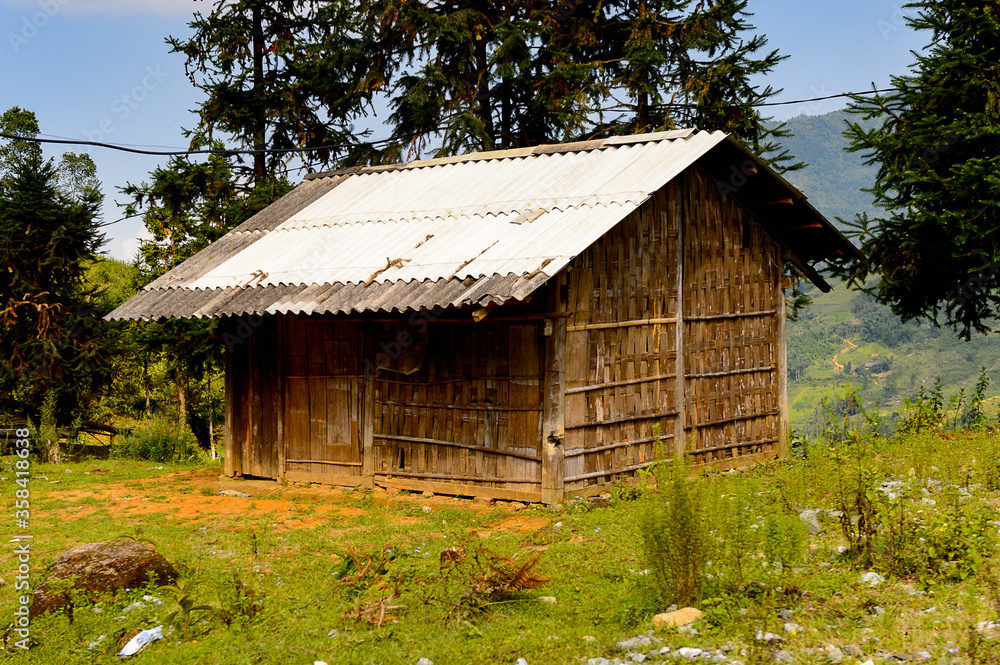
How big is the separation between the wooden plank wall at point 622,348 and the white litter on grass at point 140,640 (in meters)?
4.95

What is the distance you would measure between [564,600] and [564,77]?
15346mm

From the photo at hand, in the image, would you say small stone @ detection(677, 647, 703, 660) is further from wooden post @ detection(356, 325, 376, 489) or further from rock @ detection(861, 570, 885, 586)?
wooden post @ detection(356, 325, 376, 489)

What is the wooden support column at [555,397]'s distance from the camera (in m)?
9.45

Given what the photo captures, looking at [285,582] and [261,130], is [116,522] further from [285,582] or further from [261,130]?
[261,130]

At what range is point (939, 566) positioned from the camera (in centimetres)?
579

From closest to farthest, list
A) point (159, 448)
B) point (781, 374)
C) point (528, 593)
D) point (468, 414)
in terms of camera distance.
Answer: point (528, 593) → point (468, 414) → point (781, 374) → point (159, 448)

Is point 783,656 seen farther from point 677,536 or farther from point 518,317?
point 518,317

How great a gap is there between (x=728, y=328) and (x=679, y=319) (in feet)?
3.83

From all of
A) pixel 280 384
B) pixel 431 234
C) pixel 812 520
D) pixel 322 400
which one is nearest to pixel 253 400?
pixel 280 384

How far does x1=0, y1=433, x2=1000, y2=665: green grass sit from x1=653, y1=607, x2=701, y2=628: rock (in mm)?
70

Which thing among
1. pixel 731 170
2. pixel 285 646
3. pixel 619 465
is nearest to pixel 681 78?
pixel 731 170

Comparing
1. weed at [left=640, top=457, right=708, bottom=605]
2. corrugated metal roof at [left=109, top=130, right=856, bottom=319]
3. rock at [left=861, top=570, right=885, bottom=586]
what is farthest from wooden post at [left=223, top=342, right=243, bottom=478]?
rock at [left=861, top=570, right=885, bottom=586]

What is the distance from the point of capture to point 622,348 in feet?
33.6

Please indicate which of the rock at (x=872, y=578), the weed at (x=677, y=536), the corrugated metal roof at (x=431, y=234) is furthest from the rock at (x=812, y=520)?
the corrugated metal roof at (x=431, y=234)
